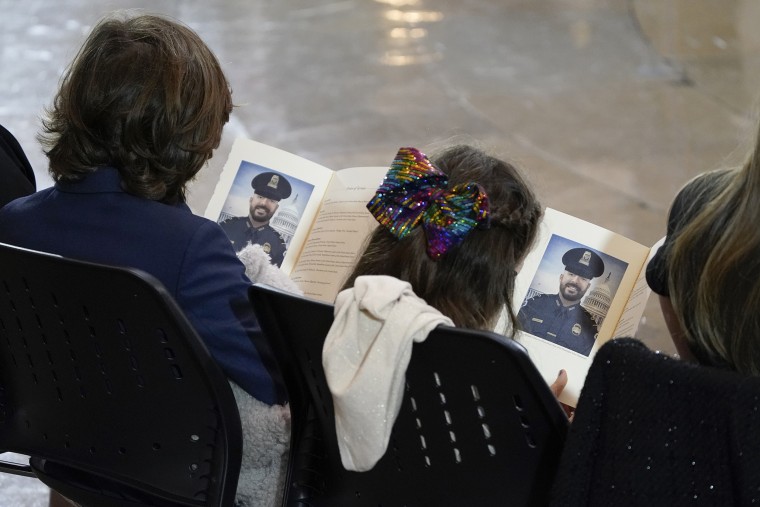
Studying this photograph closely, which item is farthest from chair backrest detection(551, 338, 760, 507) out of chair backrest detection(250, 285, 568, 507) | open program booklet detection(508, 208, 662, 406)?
open program booklet detection(508, 208, 662, 406)

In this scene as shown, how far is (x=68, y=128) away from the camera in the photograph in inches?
57.4

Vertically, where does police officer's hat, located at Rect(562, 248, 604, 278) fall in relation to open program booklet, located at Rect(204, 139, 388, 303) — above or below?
below

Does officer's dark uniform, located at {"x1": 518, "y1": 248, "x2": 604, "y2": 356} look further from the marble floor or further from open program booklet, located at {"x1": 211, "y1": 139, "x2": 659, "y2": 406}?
the marble floor

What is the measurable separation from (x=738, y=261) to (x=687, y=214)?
254mm

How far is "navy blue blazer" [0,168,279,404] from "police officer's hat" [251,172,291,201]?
1.19 ft

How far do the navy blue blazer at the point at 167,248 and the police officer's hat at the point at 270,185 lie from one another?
0.36 metres

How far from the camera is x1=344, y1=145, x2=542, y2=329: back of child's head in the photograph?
1238 millimetres

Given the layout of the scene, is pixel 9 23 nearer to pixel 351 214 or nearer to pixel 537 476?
pixel 351 214

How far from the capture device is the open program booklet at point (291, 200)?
5.65 ft

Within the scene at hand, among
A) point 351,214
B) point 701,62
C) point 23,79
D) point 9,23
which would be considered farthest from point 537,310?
point 9,23

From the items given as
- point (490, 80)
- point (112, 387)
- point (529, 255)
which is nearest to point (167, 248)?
point (112, 387)

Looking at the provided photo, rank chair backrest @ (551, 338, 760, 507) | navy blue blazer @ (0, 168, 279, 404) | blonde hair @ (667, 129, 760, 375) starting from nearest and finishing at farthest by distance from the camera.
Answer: chair backrest @ (551, 338, 760, 507), blonde hair @ (667, 129, 760, 375), navy blue blazer @ (0, 168, 279, 404)

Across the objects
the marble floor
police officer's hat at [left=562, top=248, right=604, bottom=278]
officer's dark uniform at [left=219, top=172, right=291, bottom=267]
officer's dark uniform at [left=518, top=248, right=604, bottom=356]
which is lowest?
the marble floor

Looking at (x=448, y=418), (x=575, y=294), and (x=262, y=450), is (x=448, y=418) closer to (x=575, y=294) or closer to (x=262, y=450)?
(x=262, y=450)
